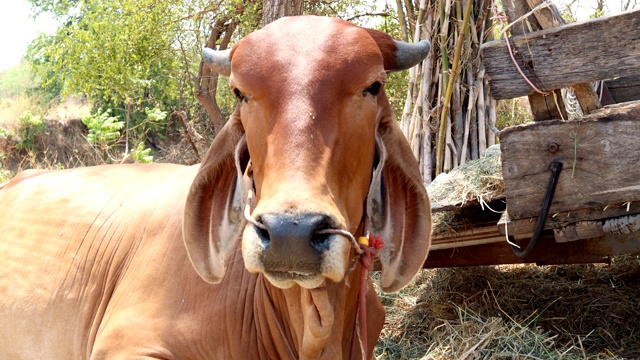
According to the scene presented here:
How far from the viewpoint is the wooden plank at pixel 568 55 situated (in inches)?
124

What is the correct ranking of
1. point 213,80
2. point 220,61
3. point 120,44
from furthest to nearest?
point 213,80 → point 120,44 → point 220,61

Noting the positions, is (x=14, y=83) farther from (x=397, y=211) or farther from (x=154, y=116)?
(x=397, y=211)

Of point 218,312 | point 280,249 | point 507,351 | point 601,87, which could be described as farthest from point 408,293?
point 280,249

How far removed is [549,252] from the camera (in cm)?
420

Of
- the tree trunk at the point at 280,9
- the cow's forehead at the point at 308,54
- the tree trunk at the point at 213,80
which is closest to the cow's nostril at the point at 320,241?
the cow's forehead at the point at 308,54

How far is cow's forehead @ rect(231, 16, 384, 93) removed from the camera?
2.66 metres

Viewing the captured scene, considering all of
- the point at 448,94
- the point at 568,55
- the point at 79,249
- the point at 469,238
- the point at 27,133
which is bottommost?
the point at 27,133

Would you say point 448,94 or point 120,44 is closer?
point 448,94

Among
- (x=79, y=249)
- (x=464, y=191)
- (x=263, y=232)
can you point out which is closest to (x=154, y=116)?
(x=79, y=249)

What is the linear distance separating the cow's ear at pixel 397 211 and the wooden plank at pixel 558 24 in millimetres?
941

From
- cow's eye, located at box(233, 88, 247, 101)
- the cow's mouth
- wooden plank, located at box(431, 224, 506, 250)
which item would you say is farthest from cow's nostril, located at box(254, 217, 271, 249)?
wooden plank, located at box(431, 224, 506, 250)

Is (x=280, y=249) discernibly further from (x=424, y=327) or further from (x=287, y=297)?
(x=424, y=327)

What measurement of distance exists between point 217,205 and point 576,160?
164 cm

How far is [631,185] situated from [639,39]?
2.08 ft
